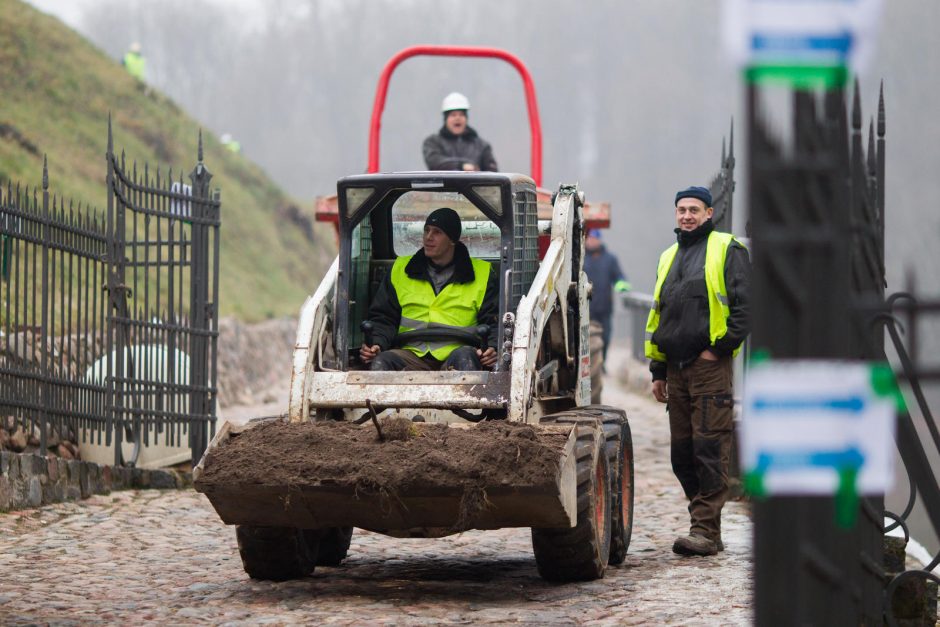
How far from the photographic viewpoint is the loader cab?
9180mm

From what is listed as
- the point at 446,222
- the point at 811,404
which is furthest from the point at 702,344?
the point at 811,404

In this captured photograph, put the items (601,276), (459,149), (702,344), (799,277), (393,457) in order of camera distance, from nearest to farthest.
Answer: (799,277) < (393,457) < (702,344) < (459,149) < (601,276)

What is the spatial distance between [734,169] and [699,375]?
3670mm

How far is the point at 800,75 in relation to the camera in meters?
4.09

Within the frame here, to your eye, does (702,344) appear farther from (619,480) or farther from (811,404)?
(811,404)

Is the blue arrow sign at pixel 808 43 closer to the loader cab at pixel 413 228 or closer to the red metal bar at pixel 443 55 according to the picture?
the loader cab at pixel 413 228

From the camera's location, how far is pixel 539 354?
30.7 ft

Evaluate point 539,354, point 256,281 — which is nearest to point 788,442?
point 539,354

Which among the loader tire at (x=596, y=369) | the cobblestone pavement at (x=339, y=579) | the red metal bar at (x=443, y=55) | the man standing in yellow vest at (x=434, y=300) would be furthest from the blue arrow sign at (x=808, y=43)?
Answer: the loader tire at (x=596, y=369)

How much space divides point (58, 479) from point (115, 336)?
4.74ft

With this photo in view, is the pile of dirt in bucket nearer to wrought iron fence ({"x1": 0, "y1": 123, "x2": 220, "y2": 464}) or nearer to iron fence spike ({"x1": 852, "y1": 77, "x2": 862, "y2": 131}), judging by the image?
iron fence spike ({"x1": 852, "y1": 77, "x2": 862, "y2": 131})

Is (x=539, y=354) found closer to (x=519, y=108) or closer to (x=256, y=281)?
(x=256, y=281)

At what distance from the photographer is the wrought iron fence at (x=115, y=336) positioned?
11938 mm

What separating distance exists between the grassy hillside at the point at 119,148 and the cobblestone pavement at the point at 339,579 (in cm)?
1258
